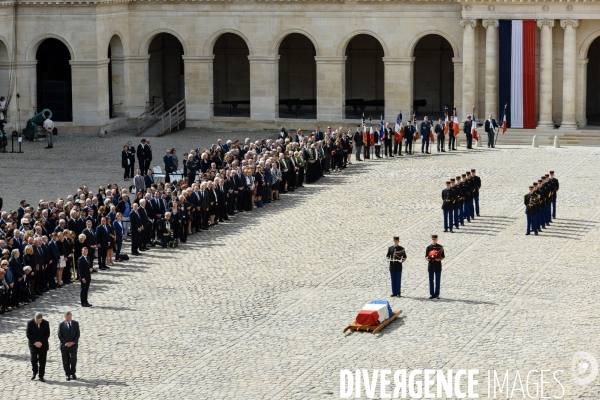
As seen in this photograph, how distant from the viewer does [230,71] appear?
66062 mm

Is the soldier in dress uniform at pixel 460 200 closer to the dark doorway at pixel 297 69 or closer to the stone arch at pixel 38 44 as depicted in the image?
the stone arch at pixel 38 44

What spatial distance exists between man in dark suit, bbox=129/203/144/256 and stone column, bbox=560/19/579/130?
79.9 feet

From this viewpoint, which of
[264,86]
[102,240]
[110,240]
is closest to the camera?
[102,240]

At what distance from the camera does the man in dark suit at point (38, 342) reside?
983 inches

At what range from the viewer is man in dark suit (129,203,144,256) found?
115 ft

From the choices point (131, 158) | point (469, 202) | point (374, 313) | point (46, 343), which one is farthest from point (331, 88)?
point (46, 343)

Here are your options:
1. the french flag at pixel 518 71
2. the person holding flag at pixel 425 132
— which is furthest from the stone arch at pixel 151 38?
the french flag at pixel 518 71

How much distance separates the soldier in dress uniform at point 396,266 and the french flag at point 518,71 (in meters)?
25.7

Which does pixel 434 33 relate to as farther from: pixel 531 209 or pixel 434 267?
pixel 434 267

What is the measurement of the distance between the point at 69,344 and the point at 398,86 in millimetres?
34619

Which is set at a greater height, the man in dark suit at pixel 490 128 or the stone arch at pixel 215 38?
the stone arch at pixel 215 38

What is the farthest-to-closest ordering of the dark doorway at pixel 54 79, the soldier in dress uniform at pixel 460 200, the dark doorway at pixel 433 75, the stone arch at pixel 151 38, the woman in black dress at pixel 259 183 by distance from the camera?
the dark doorway at pixel 433 75
the stone arch at pixel 151 38
the dark doorway at pixel 54 79
the woman in black dress at pixel 259 183
the soldier in dress uniform at pixel 460 200

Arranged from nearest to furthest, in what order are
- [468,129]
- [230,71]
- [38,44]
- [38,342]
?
[38,342] → [468,129] → [38,44] → [230,71]

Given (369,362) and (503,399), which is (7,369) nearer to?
(369,362)
